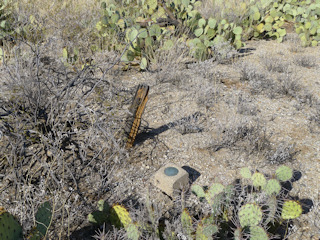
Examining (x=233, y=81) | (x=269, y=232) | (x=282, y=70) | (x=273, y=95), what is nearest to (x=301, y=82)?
(x=282, y=70)

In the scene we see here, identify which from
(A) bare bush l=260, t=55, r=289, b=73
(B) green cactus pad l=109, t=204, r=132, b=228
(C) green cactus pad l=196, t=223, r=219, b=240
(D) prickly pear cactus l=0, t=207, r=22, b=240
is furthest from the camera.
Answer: (A) bare bush l=260, t=55, r=289, b=73

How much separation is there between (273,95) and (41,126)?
2.85m

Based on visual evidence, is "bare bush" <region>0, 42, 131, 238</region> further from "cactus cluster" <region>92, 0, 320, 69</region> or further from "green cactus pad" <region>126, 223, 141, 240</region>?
"cactus cluster" <region>92, 0, 320, 69</region>

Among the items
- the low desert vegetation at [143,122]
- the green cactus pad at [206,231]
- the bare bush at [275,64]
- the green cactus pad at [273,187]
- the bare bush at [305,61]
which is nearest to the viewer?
the green cactus pad at [206,231]

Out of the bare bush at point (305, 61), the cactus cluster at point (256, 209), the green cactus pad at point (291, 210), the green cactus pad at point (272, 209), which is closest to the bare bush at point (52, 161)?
the cactus cluster at point (256, 209)

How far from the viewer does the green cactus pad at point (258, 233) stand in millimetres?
1790

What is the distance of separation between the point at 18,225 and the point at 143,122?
1879 millimetres

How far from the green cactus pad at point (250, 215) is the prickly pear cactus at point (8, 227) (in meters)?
1.31

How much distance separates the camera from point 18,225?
64.2 inches

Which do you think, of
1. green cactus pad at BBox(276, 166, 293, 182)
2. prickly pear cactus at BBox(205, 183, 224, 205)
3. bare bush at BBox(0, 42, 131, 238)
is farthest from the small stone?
green cactus pad at BBox(276, 166, 293, 182)

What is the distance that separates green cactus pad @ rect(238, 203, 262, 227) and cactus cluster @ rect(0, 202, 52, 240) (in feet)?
4.01

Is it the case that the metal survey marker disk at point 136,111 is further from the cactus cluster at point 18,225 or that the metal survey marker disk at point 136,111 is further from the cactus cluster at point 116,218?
the cactus cluster at point 18,225

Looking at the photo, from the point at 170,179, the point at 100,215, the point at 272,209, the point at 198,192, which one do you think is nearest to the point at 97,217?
the point at 100,215

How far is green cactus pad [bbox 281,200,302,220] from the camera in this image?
1956 millimetres
